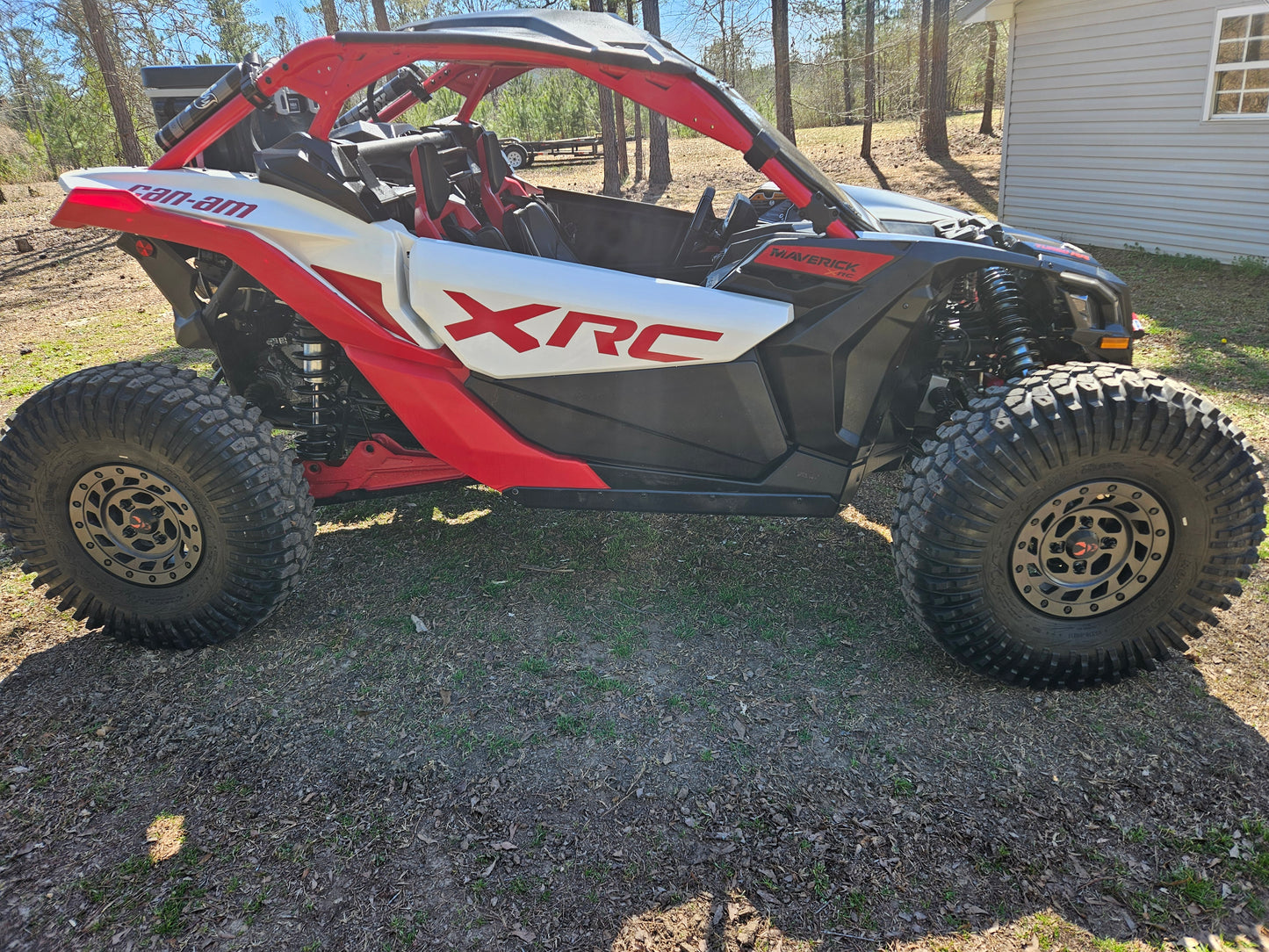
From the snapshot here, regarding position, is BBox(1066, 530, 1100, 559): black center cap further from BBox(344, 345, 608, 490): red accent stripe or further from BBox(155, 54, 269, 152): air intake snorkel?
BBox(155, 54, 269, 152): air intake snorkel

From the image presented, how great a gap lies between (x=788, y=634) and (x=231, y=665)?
7.00 feet

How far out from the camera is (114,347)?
286 inches

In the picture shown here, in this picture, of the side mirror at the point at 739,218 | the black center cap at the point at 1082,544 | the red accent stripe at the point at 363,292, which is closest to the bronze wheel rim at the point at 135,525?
the red accent stripe at the point at 363,292

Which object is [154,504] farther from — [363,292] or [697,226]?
[697,226]

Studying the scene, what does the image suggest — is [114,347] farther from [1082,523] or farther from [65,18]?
[65,18]

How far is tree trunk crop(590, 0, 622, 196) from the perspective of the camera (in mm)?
13453

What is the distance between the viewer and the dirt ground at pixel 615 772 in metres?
2.17

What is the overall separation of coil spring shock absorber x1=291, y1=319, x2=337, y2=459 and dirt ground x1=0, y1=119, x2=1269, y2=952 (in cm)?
65

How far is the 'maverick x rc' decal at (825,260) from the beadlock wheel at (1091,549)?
976 mm

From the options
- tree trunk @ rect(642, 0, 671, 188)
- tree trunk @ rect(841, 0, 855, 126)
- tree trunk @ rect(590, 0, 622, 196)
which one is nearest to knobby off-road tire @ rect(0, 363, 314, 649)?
tree trunk @ rect(590, 0, 622, 196)

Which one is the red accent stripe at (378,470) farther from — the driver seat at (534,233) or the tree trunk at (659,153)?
the tree trunk at (659,153)

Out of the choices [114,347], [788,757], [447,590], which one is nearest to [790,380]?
[788,757]

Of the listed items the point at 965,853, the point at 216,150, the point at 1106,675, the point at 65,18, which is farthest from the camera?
the point at 65,18

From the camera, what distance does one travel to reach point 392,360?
3.12 m
